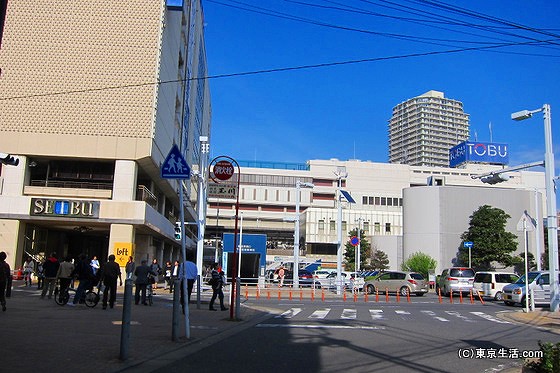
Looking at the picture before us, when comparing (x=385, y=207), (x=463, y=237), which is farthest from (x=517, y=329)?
(x=385, y=207)

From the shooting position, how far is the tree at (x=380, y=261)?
7200cm

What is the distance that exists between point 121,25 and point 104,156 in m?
9.28

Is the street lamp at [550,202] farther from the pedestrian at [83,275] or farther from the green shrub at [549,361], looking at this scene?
the pedestrian at [83,275]

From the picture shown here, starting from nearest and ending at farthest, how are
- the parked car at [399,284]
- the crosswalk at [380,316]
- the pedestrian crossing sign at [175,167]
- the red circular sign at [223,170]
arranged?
the pedestrian crossing sign at [175,167], the red circular sign at [223,170], the crosswalk at [380,316], the parked car at [399,284]

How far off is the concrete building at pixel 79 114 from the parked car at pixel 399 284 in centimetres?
1614

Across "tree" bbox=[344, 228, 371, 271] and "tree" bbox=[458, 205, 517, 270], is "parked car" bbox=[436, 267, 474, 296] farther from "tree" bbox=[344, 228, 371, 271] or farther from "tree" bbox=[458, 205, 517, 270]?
"tree" bbox=[344, 228, 371, 271]

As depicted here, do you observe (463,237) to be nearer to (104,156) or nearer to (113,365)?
(104,156)

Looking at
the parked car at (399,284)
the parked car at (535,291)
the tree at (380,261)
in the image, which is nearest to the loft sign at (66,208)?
the parked car at (399,284)

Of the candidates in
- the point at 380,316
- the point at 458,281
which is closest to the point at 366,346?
the point at 380,316

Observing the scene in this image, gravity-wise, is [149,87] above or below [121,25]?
below

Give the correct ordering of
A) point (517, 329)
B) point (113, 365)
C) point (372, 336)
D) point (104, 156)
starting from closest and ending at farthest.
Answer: point (113, 365) < point (372, 336) < point (517, 329) < point (104, 156)

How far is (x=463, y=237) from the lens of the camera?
200ft

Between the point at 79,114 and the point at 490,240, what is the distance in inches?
1694

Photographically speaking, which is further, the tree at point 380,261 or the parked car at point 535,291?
the tree at point 380,261
